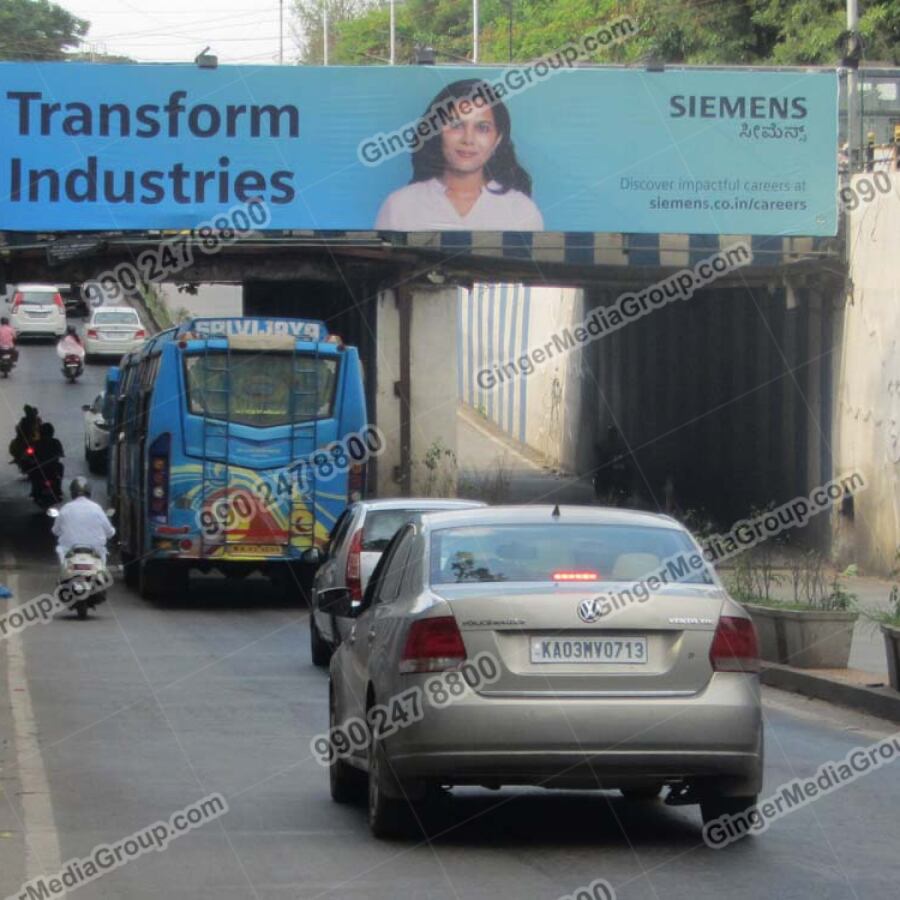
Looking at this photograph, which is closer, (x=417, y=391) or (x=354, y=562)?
(x=354, y=562)

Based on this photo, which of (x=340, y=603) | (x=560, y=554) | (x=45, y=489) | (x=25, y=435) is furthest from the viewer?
(x=25, y=435)

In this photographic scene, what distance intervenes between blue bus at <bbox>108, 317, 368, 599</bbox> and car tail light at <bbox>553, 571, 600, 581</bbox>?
50.3 ft

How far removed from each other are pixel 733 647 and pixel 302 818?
8.07ft

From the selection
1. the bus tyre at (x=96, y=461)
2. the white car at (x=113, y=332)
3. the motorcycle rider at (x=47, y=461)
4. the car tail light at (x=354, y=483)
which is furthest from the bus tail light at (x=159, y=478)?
the white car at (x=113, y=332)

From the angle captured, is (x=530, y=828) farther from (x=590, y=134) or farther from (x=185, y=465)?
(x=590, y=134)

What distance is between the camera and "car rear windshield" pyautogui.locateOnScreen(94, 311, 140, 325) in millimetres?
58656

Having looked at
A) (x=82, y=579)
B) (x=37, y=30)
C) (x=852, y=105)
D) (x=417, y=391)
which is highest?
(x=37, y=30)

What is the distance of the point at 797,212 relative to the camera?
98.5 ft

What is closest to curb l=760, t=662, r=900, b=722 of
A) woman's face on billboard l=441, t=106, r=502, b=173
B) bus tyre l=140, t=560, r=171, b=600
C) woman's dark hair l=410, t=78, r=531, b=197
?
bus tyre l=140, t=560, r=171, b=600

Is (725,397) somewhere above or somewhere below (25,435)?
above

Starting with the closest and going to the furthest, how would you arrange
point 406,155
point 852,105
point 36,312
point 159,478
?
1. point 159,478
2. point 406,155
3. point 852,105
4. point 36,312

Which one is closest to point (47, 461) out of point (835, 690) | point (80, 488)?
point (80, 488)

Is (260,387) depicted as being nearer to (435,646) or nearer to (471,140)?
(471,140)

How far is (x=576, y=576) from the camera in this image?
901 cm
